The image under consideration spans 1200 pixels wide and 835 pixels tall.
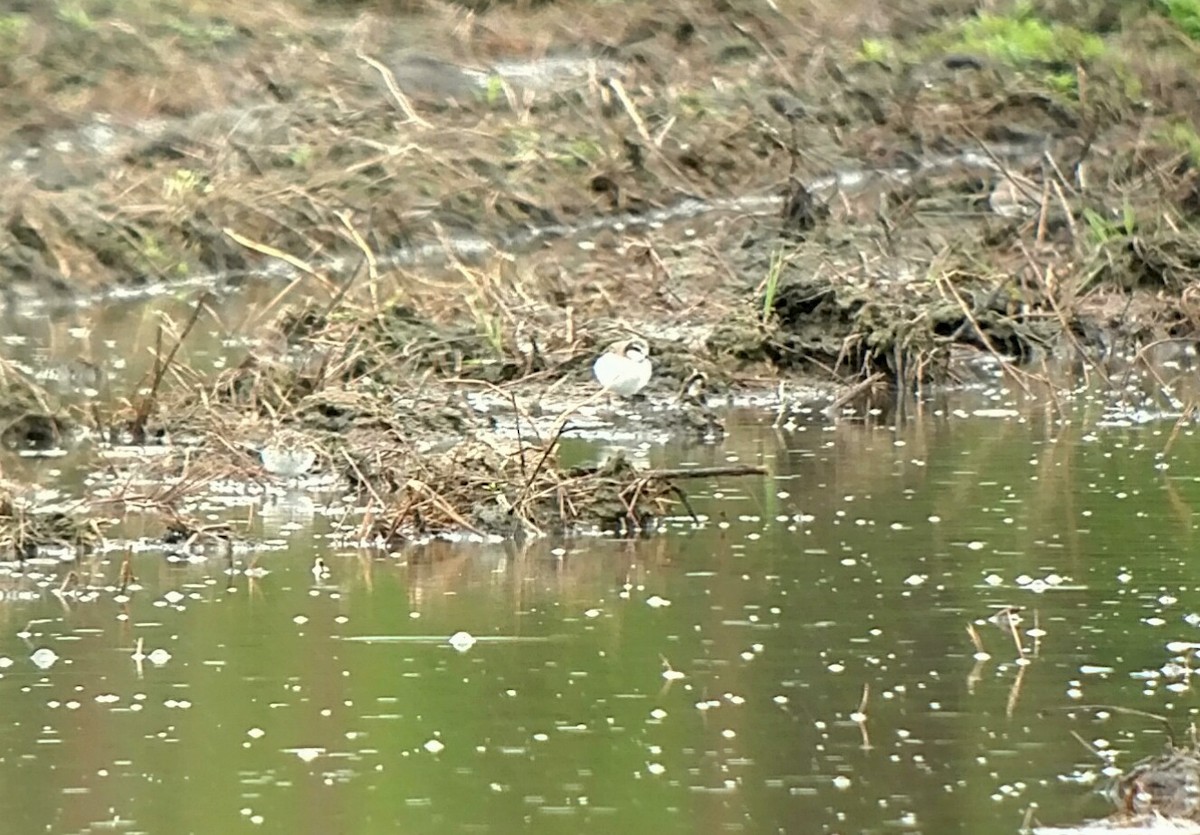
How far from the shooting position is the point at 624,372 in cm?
1252

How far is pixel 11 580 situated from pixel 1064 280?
7.09 meters

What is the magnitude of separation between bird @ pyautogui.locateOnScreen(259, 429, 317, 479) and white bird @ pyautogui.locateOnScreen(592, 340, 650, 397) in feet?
6.01

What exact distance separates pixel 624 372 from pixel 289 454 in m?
2.00

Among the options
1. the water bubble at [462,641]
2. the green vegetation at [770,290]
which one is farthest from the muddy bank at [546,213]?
the water bubble at [462,641]

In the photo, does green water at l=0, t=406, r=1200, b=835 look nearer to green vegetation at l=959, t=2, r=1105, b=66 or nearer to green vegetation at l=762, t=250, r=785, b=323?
green vegetation at l=762, t=250, r=785, b=323

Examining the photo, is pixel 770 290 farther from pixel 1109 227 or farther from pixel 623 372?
pixel 1109 227

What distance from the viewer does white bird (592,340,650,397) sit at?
1252cm

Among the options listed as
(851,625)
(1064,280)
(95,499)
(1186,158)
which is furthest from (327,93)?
(851,625)

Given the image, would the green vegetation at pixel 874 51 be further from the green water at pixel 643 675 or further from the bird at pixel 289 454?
the green water at pixel 643 675

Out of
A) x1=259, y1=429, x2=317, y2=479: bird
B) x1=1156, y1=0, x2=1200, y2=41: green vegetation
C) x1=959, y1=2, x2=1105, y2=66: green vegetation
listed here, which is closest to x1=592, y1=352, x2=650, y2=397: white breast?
x1=259, y1=429, x2=317, y2=479: bird

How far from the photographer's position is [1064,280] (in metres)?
14.8

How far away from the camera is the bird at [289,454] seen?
10836mm

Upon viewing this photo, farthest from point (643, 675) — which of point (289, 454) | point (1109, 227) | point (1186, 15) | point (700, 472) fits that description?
point (1186, 15)

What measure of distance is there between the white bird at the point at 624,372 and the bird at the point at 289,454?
1.83 metres
